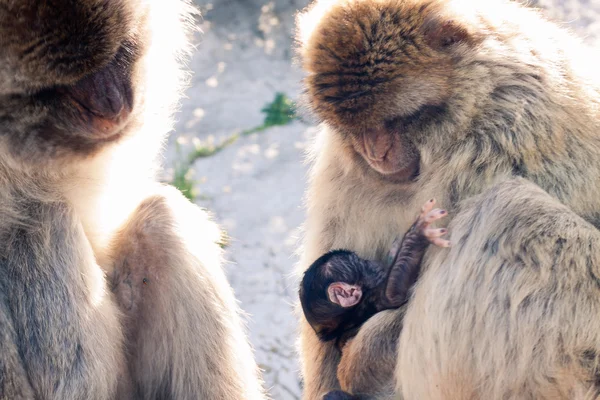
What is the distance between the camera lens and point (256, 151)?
6.09 m

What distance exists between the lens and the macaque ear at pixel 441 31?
2828 mm

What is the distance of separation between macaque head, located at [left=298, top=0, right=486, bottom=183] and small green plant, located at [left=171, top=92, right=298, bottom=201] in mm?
2765

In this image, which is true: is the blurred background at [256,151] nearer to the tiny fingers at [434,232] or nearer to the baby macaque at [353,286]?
the baby macaque at [353,286]

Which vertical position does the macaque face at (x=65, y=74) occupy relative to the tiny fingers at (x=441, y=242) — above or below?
above

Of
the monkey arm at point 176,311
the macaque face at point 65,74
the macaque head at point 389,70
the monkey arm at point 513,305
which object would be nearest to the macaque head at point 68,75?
the macaque face at point 65,74

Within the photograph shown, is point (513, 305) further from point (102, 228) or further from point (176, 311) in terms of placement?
point (102, 228)

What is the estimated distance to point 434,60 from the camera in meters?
2.81

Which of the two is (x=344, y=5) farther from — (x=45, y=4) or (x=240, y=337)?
(x=240, y=337)

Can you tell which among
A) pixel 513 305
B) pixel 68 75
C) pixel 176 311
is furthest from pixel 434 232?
pixel 68 75

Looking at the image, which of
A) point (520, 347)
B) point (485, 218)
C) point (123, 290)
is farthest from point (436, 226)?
point (123, 290)

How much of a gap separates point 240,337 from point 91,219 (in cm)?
67

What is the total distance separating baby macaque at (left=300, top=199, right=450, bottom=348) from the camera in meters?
2.85

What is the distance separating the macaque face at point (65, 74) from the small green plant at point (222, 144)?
2.75 metres

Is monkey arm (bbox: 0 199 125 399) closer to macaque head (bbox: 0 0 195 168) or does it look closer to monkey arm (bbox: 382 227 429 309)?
macaque head (bbox: 0 0 195 168)
